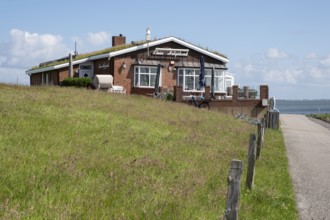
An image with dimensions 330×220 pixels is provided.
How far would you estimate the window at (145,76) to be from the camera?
41000 mm

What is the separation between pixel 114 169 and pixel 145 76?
105 ft

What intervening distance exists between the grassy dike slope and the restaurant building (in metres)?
22.6

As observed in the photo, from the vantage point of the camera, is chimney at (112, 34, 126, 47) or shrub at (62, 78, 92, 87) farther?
chimney at (112, 34, 126, 47)

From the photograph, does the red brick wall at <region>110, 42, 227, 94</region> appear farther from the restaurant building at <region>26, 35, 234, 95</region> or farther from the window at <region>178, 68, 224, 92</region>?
the window at <region>178, 68, 224, 92</region>

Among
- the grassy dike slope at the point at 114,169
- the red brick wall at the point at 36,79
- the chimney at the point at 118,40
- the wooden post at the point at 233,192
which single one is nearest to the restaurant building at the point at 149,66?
the red brick wall at the point at 36,79

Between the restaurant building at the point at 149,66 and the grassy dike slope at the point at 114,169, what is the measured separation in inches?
891

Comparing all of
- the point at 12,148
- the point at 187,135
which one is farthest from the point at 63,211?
the point at 187,135

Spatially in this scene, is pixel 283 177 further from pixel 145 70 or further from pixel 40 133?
pixel 145 70

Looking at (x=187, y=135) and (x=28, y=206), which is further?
(x=187, y=135)

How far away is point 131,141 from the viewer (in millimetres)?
13242

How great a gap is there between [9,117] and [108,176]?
5446mm

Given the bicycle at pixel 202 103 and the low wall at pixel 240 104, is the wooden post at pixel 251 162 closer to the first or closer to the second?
the low wall at pixel 240 104

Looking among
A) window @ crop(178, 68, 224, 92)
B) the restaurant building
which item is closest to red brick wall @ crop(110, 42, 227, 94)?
the restaurant building

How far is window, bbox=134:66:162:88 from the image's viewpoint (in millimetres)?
41000
